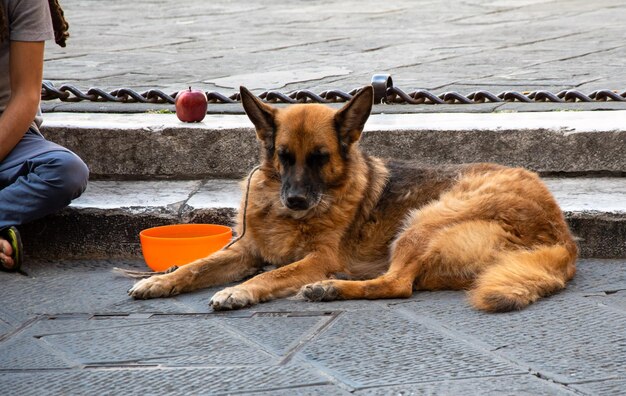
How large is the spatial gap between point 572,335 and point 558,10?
989 centimetres

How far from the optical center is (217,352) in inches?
151

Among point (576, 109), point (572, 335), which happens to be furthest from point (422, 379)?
point (576, 109)

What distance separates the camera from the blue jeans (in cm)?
512

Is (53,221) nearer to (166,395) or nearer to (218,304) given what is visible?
(218,304)

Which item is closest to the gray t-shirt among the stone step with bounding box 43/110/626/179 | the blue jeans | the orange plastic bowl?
the blue jeans

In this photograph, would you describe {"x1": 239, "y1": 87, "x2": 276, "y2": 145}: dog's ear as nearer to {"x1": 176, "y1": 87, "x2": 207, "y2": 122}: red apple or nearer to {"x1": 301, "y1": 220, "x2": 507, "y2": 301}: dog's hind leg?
{"x1": 301, "y1": 220, "x2": 507, "y2": 301}: dog's hind leg

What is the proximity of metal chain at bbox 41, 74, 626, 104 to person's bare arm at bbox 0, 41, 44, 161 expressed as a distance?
1.38 m

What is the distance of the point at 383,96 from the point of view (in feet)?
21.4

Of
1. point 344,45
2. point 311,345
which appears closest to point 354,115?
point 311,345

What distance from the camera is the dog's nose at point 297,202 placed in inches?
185

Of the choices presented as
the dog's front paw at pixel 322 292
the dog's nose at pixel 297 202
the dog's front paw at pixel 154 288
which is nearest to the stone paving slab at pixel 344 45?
the dog's nose at pixel 297 202

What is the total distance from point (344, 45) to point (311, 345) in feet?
21.6

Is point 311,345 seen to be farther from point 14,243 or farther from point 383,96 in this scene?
point 383,96

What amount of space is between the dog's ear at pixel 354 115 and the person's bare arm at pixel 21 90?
5.11 ft
